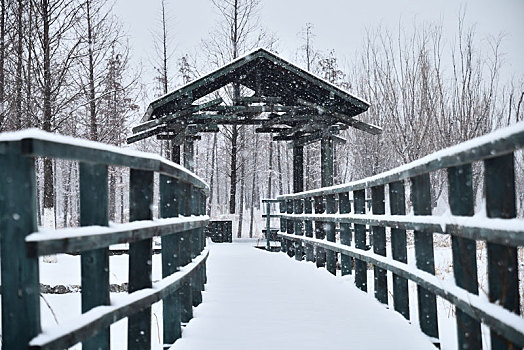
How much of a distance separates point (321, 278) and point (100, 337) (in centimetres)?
512

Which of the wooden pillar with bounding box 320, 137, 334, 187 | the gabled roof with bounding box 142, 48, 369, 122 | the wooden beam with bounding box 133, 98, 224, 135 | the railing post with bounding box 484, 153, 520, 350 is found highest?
the gabled roof with bounding box 142, 48, 369, 122

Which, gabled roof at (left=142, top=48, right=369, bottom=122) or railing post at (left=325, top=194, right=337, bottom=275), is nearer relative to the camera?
railing post at (left=325, top=194, right=337, bottom=275)

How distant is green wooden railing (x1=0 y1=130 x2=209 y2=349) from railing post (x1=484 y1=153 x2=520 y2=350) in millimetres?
1764

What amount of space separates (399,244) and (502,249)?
2.27 metres

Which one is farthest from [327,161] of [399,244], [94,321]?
[94,321]

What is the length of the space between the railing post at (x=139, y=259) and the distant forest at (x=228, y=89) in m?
11.2

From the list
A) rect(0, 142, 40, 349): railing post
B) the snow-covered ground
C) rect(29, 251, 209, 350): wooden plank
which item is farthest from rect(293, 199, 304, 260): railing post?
rect(0, 142, 40, 349): railing post

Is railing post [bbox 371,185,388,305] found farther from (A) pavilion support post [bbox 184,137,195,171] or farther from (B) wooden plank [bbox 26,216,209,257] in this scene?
(A) pavilion support post [bbox 184,137,195,171]

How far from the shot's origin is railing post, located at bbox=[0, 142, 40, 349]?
74.7 inches

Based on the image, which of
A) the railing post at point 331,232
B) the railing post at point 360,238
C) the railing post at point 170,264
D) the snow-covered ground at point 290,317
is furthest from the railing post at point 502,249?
the railing post at point 331,232

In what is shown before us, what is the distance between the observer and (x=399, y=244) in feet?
15.7

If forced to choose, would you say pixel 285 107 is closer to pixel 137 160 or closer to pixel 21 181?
pixel 137 160

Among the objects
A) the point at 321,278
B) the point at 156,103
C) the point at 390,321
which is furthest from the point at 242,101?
the point at 390,321

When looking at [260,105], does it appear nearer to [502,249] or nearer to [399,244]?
[399,244]
